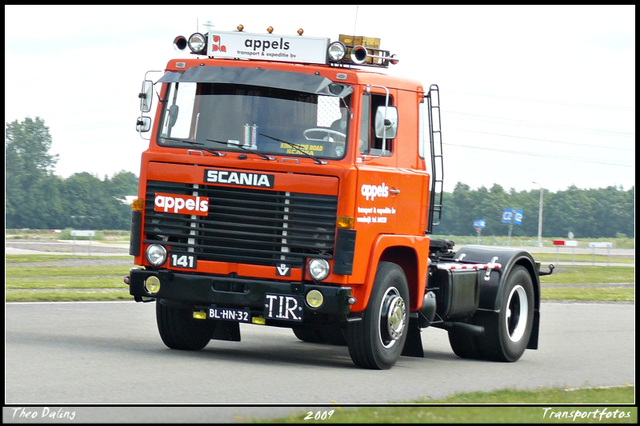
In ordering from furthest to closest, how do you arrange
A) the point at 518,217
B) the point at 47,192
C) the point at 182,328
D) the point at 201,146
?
the point at 518,217, the point at 47,192, the point at 182,328, the point at 201,146

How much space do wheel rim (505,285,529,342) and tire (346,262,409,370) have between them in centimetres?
264

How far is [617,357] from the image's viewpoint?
13.1 m

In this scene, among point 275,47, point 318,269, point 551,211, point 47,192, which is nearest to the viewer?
point 318,269

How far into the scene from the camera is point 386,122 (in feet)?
33.4

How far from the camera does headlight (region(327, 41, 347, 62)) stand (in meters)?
10.4

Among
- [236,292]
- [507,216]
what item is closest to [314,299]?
[236,292]

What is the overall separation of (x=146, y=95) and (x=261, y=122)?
1270mm

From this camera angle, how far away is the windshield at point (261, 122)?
33.0 feet

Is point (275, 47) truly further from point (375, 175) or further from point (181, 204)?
point (181, 204)

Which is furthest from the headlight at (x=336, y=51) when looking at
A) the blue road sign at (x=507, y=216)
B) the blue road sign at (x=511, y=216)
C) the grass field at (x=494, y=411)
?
the blue road sign at (x=507, y=216)

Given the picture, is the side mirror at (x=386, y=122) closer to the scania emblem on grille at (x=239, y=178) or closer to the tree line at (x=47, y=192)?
the scania emblem on grille at (x=239, y=178)

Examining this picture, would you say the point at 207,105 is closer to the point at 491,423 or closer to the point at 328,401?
the point at 328,401

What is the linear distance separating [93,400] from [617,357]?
7722 mm

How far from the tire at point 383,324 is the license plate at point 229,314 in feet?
3.44
